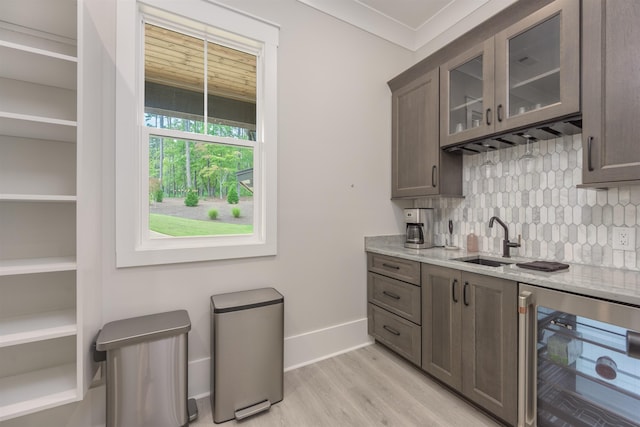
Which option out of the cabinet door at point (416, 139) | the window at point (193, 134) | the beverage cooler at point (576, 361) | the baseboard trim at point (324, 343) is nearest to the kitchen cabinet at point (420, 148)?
the cabinet door at point (416, 139)

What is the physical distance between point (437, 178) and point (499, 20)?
1105mm

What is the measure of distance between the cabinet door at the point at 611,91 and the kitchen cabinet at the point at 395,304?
1.17m

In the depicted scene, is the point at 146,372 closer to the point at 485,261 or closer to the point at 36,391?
the point at 36,391

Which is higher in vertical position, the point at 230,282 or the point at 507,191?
the point at 507,191

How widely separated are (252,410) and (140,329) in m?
0.83

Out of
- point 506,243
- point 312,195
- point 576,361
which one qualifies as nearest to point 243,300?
point 312,195

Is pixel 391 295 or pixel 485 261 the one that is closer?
pixel 485 261

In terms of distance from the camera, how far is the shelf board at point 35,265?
1199mm

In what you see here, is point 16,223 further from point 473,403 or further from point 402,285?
A: point 473,403

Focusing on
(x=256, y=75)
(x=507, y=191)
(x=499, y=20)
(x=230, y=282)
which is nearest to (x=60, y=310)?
(x=230, y=282)

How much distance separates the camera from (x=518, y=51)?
5.64 feet

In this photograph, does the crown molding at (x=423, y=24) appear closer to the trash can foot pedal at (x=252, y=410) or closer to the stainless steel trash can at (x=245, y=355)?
the stainless steel trash can at (x=245, y=355)

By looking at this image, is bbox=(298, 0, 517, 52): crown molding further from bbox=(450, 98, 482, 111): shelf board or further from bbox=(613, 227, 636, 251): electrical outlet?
bbox=(613, 227, 636, 251): electrical outlet

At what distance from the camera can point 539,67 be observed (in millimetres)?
1622
